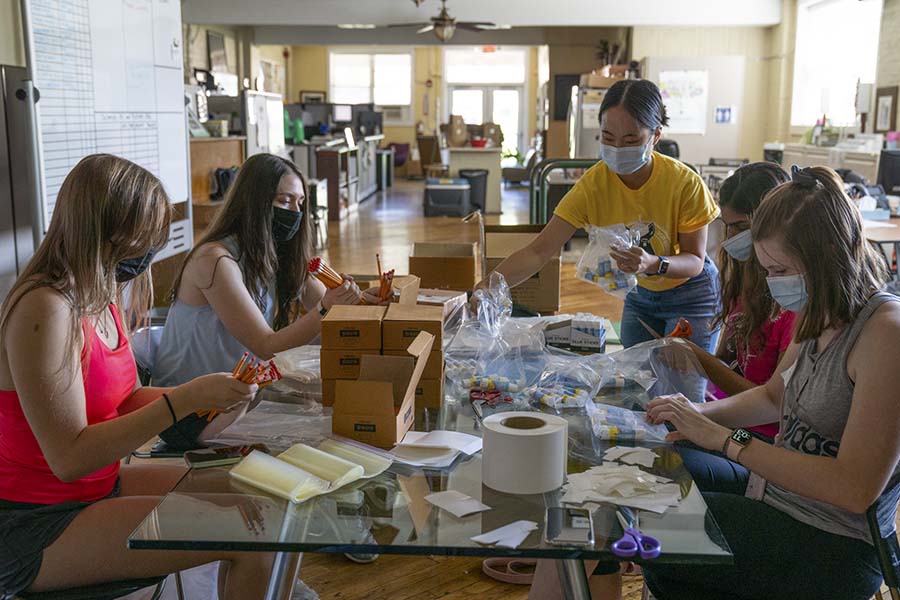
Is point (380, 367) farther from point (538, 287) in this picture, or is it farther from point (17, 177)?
point (17, 177)

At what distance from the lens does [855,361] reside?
4.33 ft

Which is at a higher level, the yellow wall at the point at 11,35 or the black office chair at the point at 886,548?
the yellow wall at the point at 11,35

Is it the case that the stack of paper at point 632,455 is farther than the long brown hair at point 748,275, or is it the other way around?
the long brown hair at point 748,275

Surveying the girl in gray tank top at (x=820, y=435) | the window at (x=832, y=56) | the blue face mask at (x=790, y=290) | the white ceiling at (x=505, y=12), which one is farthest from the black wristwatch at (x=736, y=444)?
the white ceiling at (x=505, y=12)

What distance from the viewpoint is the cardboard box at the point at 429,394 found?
5.65 ft

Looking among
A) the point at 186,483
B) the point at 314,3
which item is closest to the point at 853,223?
the point at 186,483

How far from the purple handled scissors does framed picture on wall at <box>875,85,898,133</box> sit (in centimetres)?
741

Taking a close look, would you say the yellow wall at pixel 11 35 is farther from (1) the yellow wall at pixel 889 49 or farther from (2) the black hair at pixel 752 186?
(1) the yellow wall at pixel 889 49

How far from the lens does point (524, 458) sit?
4.15ft

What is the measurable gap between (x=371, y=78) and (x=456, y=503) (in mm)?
18024

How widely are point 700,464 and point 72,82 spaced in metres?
2.56

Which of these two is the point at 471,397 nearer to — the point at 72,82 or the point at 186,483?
the point at 186,483

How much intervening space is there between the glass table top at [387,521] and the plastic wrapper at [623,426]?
153mm

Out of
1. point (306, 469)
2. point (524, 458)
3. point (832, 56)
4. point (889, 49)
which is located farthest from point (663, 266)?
point (832, 56)
